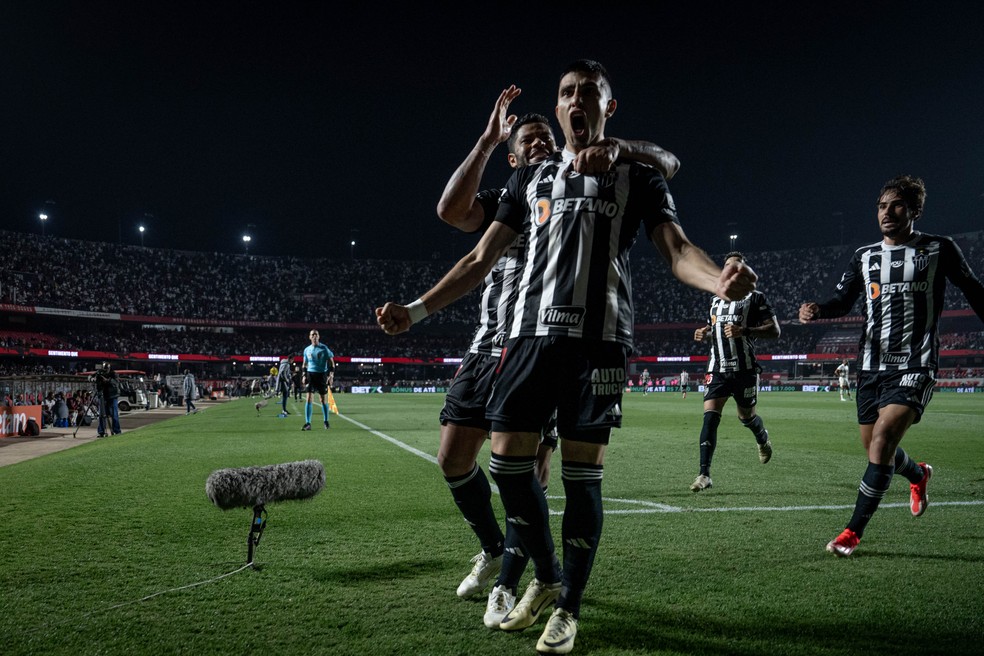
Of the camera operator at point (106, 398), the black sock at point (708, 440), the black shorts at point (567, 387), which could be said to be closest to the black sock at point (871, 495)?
the black sock at point (708, 440)

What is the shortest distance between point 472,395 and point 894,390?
121 inches

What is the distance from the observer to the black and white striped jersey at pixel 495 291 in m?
3.48

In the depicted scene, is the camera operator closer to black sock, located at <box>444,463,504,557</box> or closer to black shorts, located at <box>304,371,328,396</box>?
black shorts, located at <box>304,371,328,396</box>

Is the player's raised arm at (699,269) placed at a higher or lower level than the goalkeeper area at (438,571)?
higher

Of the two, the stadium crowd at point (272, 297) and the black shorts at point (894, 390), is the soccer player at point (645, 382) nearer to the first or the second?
the stadium crowd at point (272, 297)

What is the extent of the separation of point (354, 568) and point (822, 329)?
7682 cm

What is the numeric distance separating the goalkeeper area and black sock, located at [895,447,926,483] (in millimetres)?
359

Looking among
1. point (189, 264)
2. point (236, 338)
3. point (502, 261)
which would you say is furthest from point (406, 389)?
point (502, 261)

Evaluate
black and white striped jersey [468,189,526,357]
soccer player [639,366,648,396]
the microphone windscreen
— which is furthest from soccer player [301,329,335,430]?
soccer player [639,366,648,396]

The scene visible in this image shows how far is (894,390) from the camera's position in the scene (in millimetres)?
4430

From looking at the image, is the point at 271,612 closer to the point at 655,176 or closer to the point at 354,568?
the point at 354,568

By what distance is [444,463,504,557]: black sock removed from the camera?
3.49 m

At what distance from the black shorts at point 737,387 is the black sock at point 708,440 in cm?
26

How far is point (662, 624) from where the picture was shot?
283 centimetres
